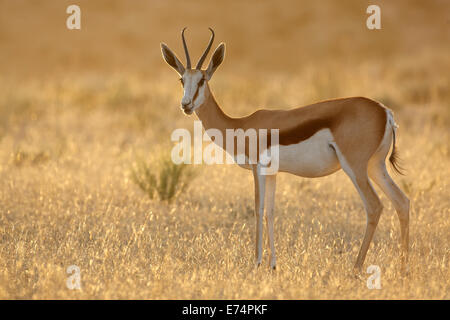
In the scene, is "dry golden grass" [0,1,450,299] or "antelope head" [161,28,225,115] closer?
"dry golden grass" [0,1,450,299]

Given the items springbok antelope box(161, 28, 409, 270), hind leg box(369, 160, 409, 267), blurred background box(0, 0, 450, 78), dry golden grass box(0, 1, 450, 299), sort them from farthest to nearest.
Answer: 1. blurred background box(0, 0, 450, 78)
2. hind leg box(369, 160, 409, 267)
3. springbok antelope box(161, 28, 409, 270)
4. dry golden grass box(0, 1, 450, 299)

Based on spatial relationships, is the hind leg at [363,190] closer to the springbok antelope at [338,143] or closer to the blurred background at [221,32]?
the springbok antelope at [338,143]

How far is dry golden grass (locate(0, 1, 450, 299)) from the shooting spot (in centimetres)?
551

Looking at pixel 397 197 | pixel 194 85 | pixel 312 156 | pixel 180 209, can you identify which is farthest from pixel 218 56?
pixel 180 209

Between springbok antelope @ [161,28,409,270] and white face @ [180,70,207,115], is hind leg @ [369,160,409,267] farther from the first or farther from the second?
white face @ [180,70,207,115]

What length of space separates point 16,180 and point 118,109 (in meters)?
7.18

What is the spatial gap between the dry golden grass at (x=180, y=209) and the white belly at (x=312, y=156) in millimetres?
868

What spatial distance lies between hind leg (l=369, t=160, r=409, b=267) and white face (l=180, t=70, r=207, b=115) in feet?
5.82

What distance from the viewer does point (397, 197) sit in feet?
19.9

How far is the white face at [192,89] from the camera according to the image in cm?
613

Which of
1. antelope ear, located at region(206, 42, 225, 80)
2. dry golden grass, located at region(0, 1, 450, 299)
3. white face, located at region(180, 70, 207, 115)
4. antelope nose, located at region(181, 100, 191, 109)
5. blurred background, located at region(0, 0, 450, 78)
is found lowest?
dry golden grass, located at region(0, 1, 450, 299)

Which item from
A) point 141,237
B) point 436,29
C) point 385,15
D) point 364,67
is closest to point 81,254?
point 141,237

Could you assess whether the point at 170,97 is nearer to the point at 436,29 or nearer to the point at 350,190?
the point at 350,190

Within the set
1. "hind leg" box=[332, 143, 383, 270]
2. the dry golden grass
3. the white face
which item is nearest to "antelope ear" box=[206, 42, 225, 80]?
the white face
